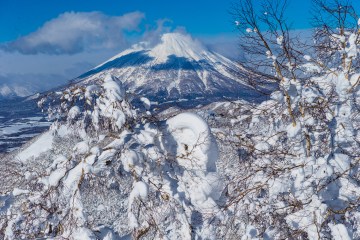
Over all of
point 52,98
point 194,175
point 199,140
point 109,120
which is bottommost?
point 194,175

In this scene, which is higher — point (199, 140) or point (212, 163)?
point (199, 140)

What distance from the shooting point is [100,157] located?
429 centimetres

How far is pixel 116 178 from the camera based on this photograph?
4484 millimetres

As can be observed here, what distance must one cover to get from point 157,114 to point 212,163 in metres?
0.91

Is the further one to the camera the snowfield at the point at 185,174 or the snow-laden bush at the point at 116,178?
the snow-laden bush at the point at 116,178

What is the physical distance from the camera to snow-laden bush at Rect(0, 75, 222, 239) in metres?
4.22

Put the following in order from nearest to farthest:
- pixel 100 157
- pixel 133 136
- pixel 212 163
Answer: pixel 100 157, pixel 133 136, pixel 212 163

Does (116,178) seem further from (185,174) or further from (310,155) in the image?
(310,155)

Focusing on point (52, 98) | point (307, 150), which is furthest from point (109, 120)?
point (307, 150)

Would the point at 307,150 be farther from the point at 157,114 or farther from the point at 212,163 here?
the point at 157,114

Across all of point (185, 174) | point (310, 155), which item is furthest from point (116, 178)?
point (310, 155)

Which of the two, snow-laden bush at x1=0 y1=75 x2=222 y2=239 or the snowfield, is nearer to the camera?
the snowfield

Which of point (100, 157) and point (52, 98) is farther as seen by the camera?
point (52, 98)

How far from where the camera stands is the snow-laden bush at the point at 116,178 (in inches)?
166
